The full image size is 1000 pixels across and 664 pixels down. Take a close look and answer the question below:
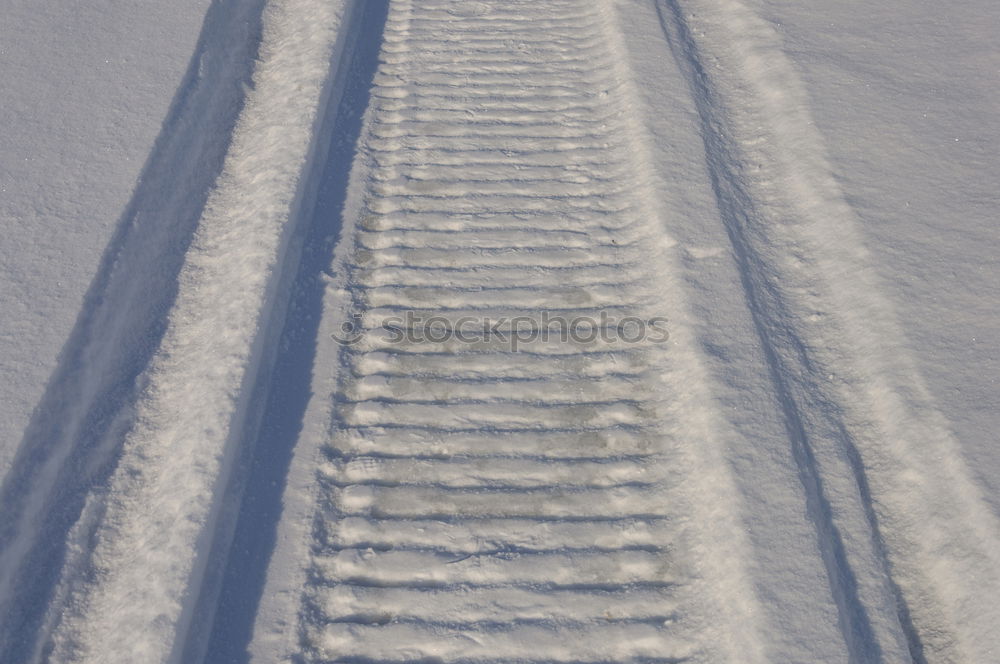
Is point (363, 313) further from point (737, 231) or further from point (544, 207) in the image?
point (737, 231)

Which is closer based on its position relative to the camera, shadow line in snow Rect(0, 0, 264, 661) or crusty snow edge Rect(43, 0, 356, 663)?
crusty snow edge Rect(43, 0, 356, 663)

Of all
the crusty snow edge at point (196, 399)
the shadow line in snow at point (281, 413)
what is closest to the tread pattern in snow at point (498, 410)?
the shadow line in snow at point (281, 413)

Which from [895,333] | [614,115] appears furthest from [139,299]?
[895,333]

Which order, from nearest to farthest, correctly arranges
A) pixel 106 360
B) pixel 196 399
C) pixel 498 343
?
pixel 196 399 → pixel 106 360 → pixel 498 343

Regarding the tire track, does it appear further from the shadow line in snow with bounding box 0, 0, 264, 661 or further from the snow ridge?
the shadow line in snow with bounding box 0, 0, 264, 661

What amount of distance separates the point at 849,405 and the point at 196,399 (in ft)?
7.10

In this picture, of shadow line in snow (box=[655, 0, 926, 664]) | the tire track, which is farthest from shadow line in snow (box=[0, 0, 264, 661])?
shadow line in snow (box=[655, 0, 926, 664])

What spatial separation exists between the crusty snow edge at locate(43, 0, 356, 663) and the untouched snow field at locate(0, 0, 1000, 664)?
13mm

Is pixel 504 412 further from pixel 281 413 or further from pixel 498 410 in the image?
pixel 281 413

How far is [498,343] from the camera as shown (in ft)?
9.36

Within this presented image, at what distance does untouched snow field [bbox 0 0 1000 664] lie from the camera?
2.25 meters

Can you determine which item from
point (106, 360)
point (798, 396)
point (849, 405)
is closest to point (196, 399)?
point (106, 360)

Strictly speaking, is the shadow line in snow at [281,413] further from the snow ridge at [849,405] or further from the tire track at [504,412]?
the snow ridge at [849,405]

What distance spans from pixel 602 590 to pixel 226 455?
1208 mm
